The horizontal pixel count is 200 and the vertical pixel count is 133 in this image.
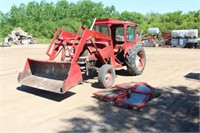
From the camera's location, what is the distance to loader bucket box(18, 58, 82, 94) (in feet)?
20.8

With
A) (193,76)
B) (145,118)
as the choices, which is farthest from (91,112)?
(193,76)

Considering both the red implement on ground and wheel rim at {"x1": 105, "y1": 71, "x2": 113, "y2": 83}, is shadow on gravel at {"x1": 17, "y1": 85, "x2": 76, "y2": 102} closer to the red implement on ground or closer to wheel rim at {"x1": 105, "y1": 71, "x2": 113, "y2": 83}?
the red implement on ground

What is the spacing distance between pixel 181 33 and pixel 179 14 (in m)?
17.7

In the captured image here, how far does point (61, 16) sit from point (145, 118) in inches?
2035

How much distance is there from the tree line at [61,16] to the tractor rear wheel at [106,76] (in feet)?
104

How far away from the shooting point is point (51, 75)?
725cm

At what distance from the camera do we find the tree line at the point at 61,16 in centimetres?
4339

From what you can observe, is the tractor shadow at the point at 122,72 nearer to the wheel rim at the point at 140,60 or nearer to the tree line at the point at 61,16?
the wheel rim at the point at 140,60

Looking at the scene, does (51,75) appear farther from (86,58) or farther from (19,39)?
(19,39)

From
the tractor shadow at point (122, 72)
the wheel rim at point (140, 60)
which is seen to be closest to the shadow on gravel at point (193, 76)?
the wheel rim at point (140, 60)

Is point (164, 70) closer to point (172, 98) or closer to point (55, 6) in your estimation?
point (172, 98)

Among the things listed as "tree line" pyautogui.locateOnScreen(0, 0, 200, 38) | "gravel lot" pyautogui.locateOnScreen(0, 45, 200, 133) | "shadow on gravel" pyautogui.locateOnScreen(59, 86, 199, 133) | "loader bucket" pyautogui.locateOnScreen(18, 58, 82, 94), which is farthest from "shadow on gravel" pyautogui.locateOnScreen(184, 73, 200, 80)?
"tree line" pyautogui.locateOnScreen(0, 0, 200, 38)

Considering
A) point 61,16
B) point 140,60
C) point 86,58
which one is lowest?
point 140,60

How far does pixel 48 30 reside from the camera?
4534 centimetres
